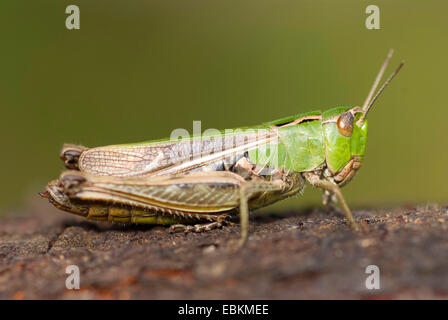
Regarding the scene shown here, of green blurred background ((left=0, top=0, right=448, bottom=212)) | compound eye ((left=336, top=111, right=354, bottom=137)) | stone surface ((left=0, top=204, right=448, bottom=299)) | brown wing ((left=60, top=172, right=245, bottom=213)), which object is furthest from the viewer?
green blurred background ((left=0, top=0, right=448, bottom=212))

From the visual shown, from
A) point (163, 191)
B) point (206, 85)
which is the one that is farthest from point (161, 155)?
point (206, 85)

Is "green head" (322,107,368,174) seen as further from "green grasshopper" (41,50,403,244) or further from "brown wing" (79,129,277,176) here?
"brown wing" (79,129,277,176)

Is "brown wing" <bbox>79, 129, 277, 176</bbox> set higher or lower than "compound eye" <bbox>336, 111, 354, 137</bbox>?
lower

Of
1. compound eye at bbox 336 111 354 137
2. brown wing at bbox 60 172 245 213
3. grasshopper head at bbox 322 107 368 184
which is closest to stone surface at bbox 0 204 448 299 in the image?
brown wing at bbox 60 172 245 213

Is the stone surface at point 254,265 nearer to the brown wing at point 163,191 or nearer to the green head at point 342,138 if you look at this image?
the brown wing at point 163,191

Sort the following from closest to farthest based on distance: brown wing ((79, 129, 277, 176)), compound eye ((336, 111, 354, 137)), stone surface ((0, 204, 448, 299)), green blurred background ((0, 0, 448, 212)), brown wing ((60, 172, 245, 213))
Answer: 1. stone surface ((0, 204, 448, 299))
2. brown wing ((60, 172, 245, 213))
3. brown wing ((79, 129, 277, 176))
4. compound eye ((336, 111, 354, 137))
5. green blurred background ((0, 0, 448, 212))

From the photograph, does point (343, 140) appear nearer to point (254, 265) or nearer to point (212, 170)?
point (212, 170)

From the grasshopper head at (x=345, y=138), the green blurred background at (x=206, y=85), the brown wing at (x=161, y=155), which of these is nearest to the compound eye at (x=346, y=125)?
the grasshopper head at (x=345, y=138)

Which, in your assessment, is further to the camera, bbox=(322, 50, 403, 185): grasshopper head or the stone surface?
bbox=(322, 50, 403, 185): grasshopper head

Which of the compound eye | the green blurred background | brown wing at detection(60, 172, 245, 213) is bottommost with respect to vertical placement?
brown wing at detection(60, 172, 245, 213)
